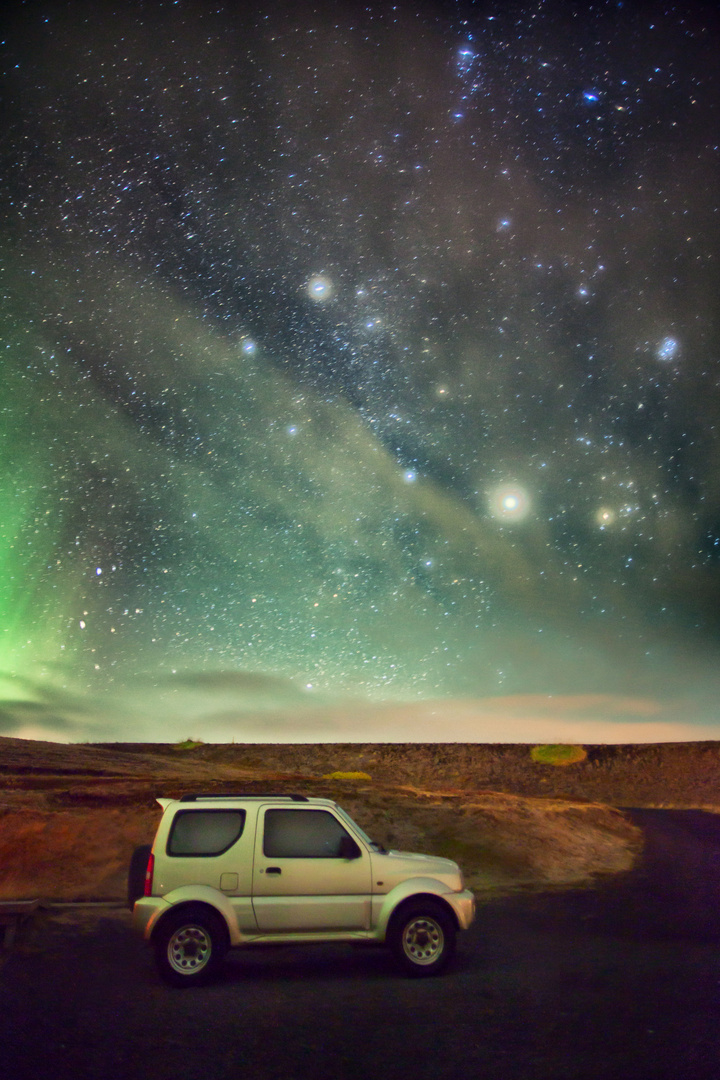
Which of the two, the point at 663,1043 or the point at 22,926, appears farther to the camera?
the point at 22,926

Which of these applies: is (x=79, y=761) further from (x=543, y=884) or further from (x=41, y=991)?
(x=41, y=991)

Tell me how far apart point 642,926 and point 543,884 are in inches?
265

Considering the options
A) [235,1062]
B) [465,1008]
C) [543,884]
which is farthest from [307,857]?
[543,884]

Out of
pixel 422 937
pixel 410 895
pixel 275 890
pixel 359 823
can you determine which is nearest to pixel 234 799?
pixel 275 890

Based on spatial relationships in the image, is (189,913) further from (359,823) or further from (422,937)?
(359,823)

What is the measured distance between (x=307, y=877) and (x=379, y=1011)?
5.97ft

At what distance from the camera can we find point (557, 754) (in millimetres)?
80875

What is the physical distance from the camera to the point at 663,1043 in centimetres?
609

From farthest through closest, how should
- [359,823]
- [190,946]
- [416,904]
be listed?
[359,823] < [416,904] < [190,946]

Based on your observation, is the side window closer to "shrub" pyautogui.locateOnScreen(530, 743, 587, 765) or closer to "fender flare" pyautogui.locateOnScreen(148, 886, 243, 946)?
"fender flare" pyautogui.locateOnScreen(148, 886, 243, 946)

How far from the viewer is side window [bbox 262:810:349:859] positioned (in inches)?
350

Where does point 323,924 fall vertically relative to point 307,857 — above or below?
below

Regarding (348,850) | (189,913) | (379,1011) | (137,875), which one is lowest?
(379,1011)

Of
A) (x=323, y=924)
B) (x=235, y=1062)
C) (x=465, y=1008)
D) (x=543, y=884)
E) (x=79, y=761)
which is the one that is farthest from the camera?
(x=79, y=761)
